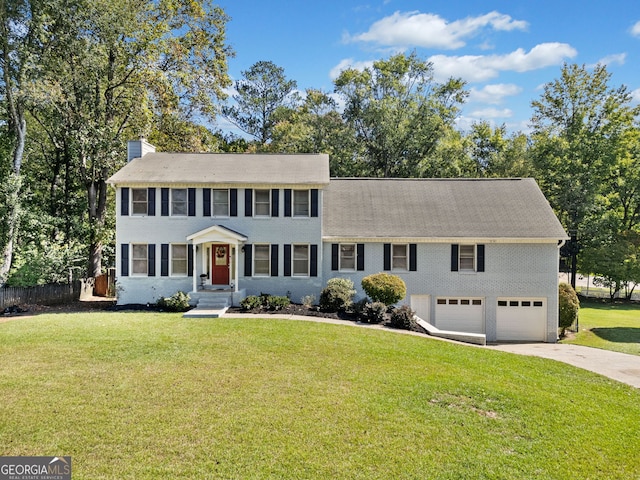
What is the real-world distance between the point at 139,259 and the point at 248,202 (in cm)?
558

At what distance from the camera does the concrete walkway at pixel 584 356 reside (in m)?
11.4

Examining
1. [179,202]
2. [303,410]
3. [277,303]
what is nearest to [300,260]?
[277,303]

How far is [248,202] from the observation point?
19172 millimetres

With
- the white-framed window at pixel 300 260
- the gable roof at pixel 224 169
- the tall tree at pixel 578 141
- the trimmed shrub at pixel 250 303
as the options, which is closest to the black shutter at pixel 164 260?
the gable roof at pixel 224 169

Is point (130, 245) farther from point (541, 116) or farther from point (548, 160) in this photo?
point (541, 116)

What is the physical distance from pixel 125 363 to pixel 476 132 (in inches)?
A: 1545

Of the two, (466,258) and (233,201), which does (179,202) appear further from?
(466,258)

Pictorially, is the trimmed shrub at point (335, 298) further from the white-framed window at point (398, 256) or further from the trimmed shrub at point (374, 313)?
the white-framed window at point (398, 256)

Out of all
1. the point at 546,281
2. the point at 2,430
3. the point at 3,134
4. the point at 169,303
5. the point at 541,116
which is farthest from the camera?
the point at 541,116

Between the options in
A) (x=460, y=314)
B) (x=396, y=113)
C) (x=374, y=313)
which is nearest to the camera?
(x=374, y=313)

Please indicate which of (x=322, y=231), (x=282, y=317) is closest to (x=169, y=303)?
(x=282, y=317)

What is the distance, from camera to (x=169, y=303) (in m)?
17.2

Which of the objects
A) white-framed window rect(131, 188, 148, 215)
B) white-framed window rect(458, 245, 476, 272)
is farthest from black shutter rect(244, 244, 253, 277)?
white-framed window rect(458, 245, 476, 272)

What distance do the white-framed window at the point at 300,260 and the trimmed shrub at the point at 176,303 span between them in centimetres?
486
